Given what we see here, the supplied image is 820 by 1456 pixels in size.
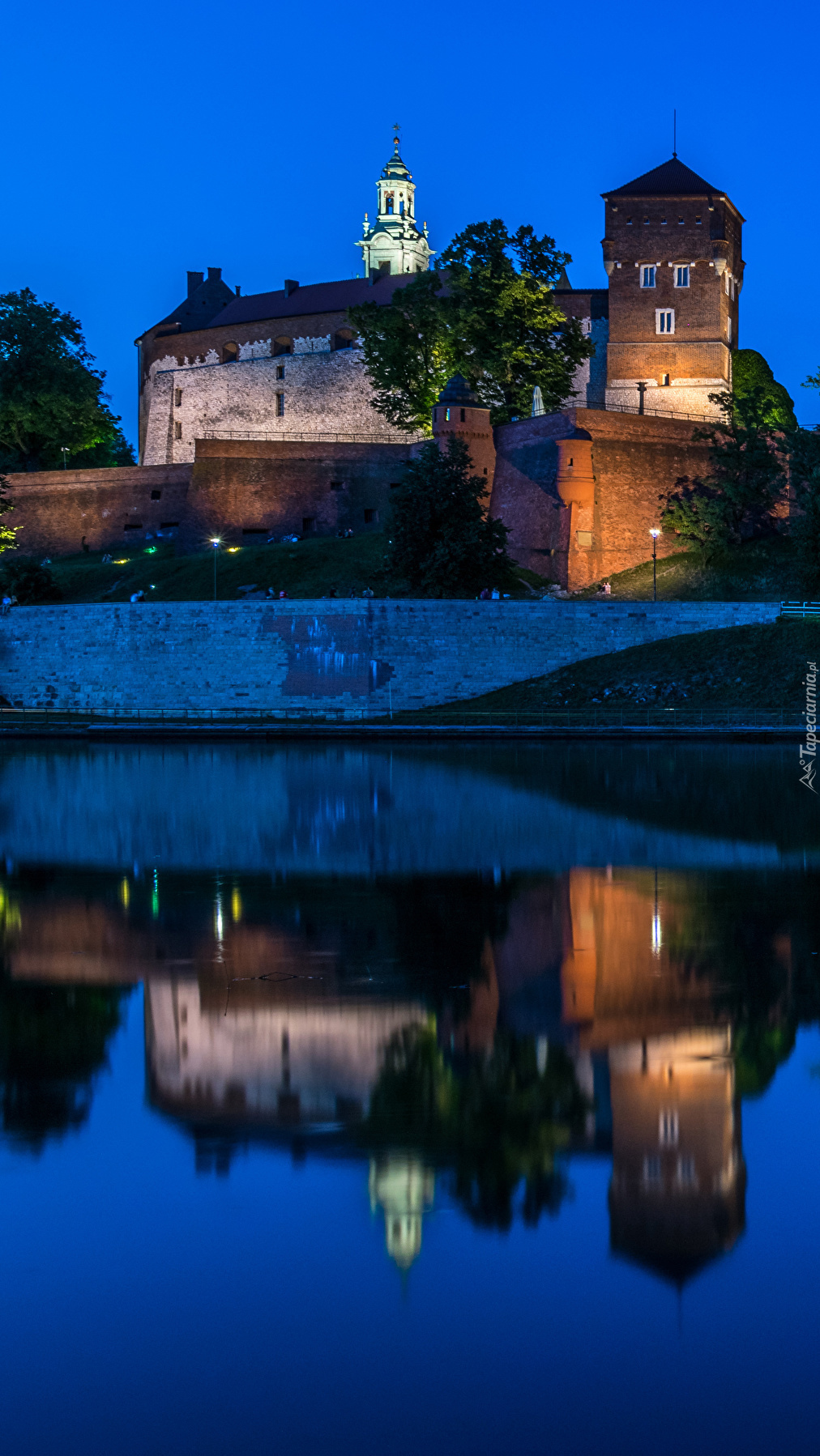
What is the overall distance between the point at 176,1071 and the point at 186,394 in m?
71.1

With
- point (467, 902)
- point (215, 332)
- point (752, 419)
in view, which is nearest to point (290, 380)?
point (215, 332)

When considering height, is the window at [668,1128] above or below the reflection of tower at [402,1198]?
above

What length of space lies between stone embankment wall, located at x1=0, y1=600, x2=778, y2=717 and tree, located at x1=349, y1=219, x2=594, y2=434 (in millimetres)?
13002

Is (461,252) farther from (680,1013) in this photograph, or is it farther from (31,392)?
(680,1013)

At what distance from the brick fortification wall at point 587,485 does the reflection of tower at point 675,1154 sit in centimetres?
4306

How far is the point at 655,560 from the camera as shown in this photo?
5041cm

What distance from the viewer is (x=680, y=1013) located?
959 centimetres

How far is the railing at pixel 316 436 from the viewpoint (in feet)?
223

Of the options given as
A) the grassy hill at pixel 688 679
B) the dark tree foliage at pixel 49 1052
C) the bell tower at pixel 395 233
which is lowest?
the dark tree foliage at pixel 49 1052

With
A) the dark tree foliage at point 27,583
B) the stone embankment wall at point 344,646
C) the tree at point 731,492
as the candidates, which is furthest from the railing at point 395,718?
the tree at point 731,492

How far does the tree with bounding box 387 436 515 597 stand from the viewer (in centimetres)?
4631

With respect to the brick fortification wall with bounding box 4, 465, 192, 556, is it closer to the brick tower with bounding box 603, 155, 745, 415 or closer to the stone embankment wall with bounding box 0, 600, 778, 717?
the stone embankment wall with bounding box 0, 600, 778, 717

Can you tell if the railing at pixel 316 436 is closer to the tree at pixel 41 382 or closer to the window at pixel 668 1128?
the tree at pixel 41 382

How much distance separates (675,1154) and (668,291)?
188 feet
